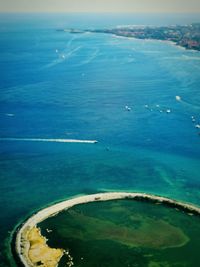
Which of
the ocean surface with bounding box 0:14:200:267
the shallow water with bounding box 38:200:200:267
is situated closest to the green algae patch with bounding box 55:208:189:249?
the shallow water with bounding box 38:200:200:267

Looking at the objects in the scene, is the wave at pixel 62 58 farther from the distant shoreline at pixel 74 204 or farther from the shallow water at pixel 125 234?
the shallow water at pixel 125 234

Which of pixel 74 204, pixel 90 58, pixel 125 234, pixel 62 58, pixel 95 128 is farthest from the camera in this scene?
pixel 90 58

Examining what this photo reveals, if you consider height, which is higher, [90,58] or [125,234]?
[90,58]

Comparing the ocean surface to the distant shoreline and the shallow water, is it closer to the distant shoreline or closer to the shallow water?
the distant shoreline

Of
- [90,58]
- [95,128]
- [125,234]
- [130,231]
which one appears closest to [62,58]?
[90,58]

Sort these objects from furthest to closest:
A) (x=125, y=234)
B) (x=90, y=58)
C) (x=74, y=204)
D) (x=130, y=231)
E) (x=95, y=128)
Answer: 1. (x=90, y=58)
2. (x=95, y=128)
3. (x=74, y=204)
4. (x=130, y=231)
5. (x=125, y=234)

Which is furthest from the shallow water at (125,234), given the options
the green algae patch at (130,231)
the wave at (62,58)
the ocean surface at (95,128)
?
the wave at (62,58)

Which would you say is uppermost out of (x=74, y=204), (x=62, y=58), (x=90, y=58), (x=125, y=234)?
(x=90, y=58)

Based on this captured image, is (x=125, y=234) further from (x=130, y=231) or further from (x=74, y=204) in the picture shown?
(x=74, y=204)
